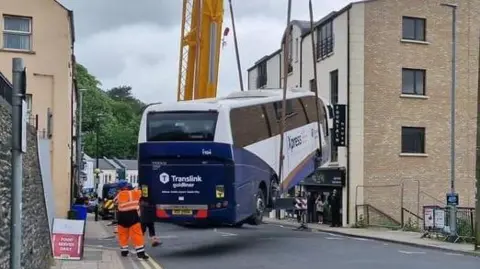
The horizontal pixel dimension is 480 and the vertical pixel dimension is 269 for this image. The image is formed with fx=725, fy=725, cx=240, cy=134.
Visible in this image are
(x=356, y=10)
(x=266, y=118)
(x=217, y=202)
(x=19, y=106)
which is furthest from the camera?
(x=356, y=10)

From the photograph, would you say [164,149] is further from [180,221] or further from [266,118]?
[266,118]

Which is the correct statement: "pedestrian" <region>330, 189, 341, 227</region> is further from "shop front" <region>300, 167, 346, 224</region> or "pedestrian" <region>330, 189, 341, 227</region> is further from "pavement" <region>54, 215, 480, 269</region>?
"pavement" <region>54, 215, 480, 269</region>

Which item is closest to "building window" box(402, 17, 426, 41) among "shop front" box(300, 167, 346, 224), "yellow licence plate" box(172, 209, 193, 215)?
"shop front" box(300, 167, 346, 224)

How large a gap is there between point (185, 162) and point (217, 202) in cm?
129

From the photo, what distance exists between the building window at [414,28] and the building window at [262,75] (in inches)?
690

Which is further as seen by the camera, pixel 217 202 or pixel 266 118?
pixel 266 118

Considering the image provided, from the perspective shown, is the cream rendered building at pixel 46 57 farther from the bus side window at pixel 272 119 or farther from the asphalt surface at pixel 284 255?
the bus side window at pixel 272 119

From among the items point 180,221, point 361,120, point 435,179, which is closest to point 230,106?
point 180,221

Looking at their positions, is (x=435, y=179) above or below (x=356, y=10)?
below

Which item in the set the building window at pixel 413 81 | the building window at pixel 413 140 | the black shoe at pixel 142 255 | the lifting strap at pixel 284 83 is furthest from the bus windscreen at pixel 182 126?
the building window at pixel 413 81

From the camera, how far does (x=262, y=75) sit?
176ft

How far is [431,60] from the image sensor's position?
120 ft

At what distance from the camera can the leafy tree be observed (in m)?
86.1

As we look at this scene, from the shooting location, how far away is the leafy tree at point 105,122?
3391 inches
